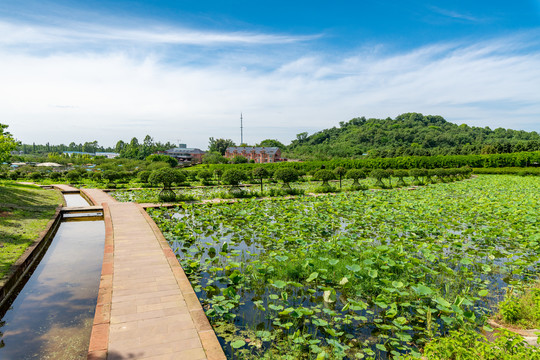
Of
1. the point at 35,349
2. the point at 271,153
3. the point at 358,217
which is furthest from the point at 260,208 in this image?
the point at 271,153

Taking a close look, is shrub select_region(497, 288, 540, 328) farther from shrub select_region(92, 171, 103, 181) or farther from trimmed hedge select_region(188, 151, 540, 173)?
trimmed hedge select_region(188, 151, 540, 173)

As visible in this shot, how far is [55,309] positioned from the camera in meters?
4.10

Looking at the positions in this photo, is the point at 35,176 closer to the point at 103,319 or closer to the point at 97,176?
the point at 97,176

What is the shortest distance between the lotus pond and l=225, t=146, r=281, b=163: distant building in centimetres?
5499

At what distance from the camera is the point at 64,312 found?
4.02 meters

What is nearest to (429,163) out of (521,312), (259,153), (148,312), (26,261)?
(521,312)

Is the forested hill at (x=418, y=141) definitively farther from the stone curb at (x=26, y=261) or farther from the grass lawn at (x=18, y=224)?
the stone curb at (x=26, y=261)

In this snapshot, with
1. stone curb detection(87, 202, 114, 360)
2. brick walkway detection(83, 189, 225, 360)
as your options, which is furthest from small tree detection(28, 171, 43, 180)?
stone curb detection(87, 202, 114, 360)

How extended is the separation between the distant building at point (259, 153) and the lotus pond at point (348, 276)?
55.0 m

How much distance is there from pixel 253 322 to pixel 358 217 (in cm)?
624

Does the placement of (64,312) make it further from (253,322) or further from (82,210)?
(82,210)

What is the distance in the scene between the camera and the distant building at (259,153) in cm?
6519

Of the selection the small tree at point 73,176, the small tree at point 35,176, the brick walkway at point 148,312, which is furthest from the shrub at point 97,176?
the brick walkway at point 148,312

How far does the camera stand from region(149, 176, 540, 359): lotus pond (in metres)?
3.37
